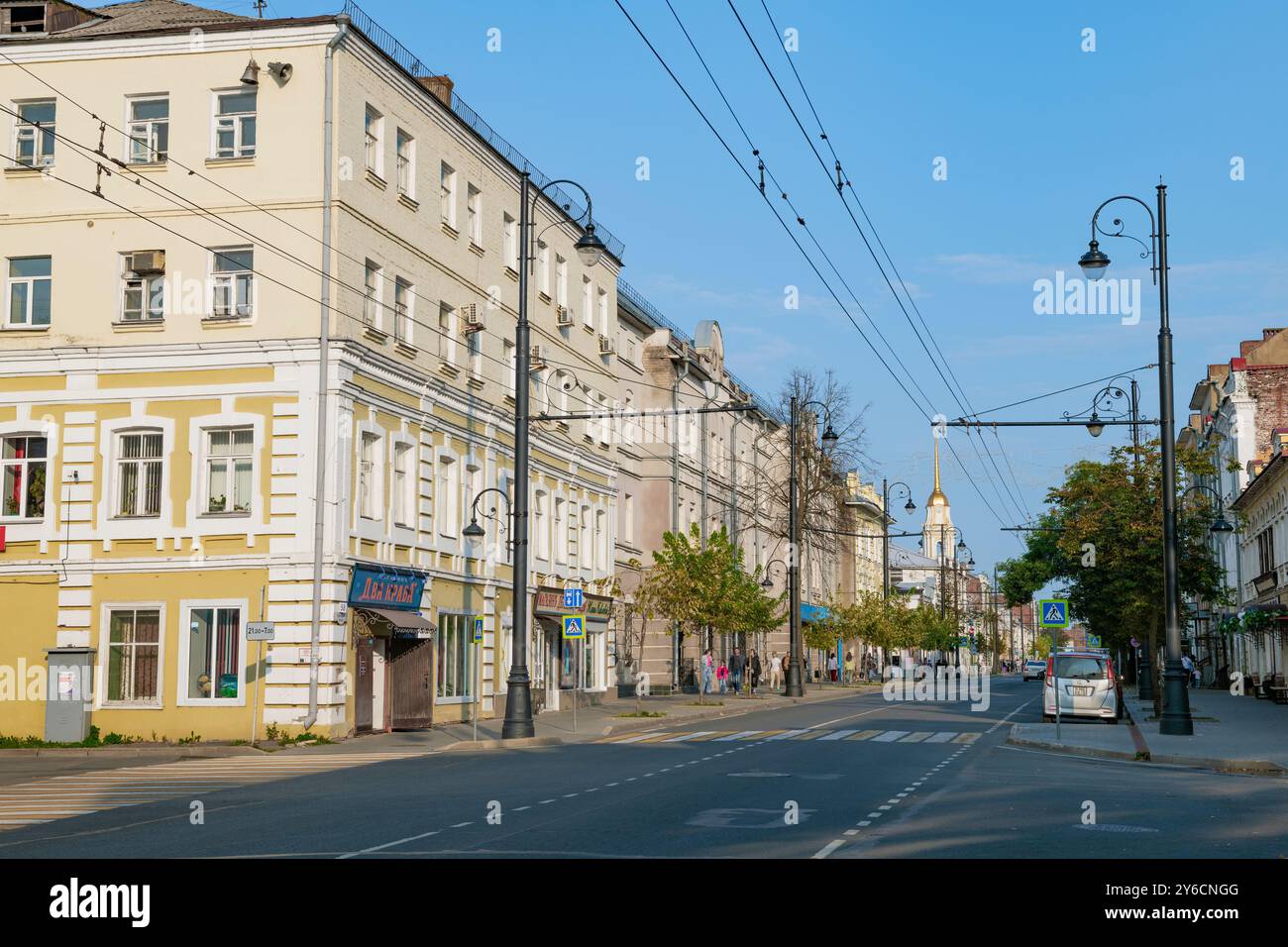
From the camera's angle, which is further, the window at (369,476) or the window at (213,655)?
the window at (369,476)

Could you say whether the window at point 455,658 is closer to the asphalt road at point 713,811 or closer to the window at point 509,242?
the asphalt road at point 713,811

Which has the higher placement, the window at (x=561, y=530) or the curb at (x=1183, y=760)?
the window at (x=561, y=530)

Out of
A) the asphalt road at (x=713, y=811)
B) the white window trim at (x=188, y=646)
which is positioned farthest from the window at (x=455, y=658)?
the asphalt road at (x=713, y=811)

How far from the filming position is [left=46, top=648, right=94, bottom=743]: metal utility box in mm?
29203

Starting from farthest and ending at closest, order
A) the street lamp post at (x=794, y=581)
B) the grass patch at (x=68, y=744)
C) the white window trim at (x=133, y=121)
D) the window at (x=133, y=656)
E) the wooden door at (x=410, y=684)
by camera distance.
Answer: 1. the street lamp post at (x=794, y=581)
2. the wooden door at (x=410, y=684)
3. the white window trim at (x=133, y=121)
4. the window at (x=133, y=656)
5. the grass patch at (x=68, y=744)

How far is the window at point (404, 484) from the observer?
3316cm

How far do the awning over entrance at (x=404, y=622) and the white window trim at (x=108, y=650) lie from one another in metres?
4.02

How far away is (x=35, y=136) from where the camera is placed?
32.2 m

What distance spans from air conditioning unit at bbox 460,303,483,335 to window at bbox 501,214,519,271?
3.59 metres

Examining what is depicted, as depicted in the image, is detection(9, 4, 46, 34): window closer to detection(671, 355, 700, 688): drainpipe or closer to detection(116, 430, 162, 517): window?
detection(116, 430, 162, 517): window

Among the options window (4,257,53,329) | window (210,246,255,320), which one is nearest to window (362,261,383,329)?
window (210,246,255,320)

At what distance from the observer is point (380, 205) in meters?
32.3
